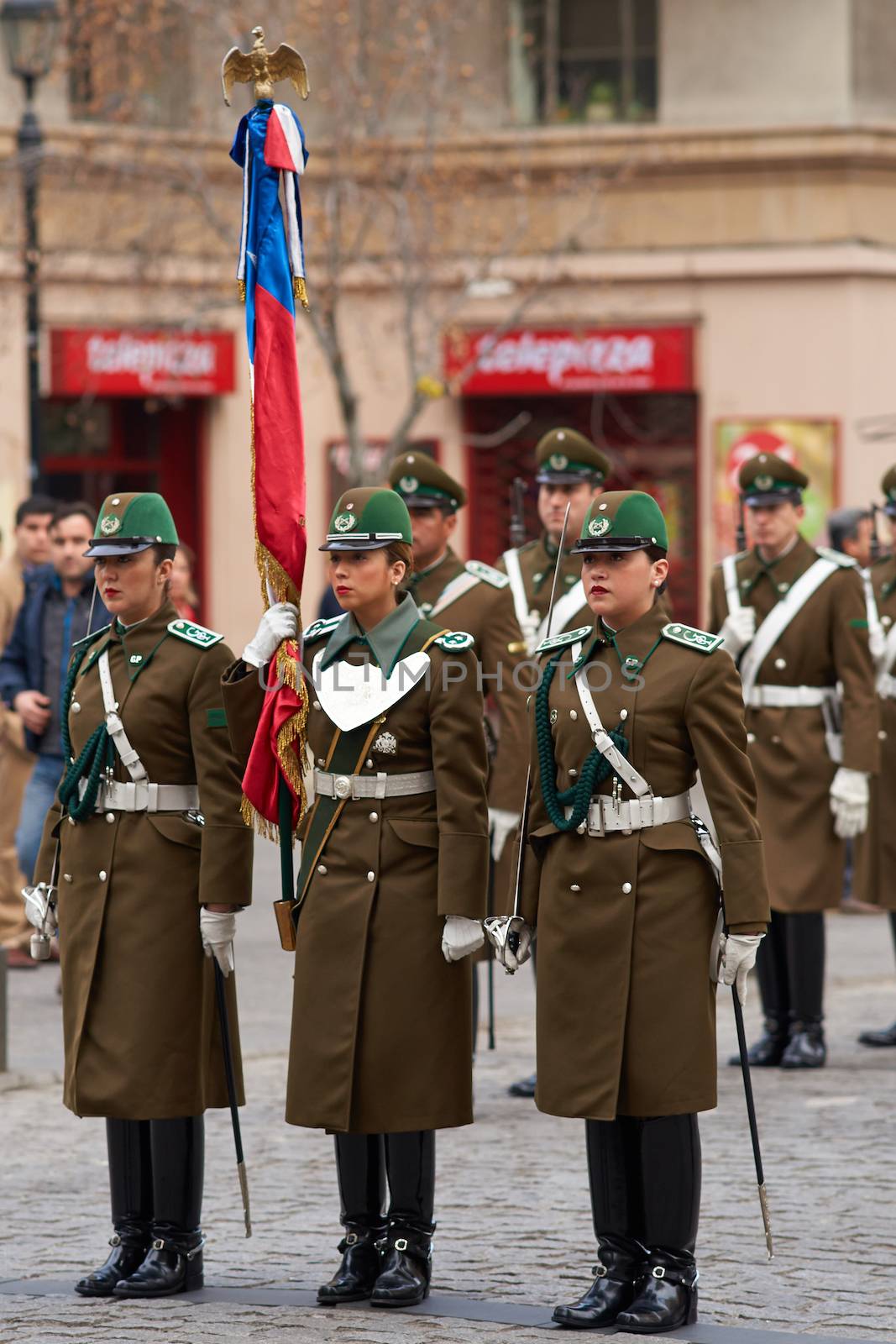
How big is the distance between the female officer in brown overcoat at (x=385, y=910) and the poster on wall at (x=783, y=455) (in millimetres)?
16039

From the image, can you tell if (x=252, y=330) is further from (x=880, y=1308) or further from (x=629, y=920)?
(x=880, y=1308)

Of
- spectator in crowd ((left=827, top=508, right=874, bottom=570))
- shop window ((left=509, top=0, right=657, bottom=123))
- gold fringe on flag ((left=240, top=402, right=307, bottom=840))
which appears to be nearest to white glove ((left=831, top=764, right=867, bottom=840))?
gold fringe on flag ((left=240, top=402, right=307, bottom=840))

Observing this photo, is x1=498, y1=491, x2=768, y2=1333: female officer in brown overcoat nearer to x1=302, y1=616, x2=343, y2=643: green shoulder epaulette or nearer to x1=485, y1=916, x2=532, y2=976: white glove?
x1=485, y1=916, x2=532, y2=976: white glove

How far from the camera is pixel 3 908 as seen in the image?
12438 mm

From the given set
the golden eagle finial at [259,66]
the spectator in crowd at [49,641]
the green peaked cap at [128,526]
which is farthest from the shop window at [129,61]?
the green peaked cap at [128,526]

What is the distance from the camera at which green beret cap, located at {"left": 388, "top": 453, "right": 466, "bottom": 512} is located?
890cm

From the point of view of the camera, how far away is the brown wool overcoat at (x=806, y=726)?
31.2 ft

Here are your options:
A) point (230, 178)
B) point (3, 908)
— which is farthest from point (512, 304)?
point (3, 908)

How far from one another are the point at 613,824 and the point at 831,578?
12.3 ft

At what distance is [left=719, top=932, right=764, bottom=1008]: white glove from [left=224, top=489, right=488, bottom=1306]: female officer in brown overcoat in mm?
627

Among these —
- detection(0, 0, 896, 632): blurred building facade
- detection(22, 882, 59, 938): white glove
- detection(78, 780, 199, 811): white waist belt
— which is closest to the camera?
detection(78, 780, 199, 811): white waist belt

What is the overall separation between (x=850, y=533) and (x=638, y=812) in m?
8.40

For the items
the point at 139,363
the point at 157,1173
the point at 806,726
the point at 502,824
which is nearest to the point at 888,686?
the point at 806,726

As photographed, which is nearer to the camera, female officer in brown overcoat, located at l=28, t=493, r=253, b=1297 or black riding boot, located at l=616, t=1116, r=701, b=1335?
black riding boot, located at l=616, t=1116, r=701, b=1335
